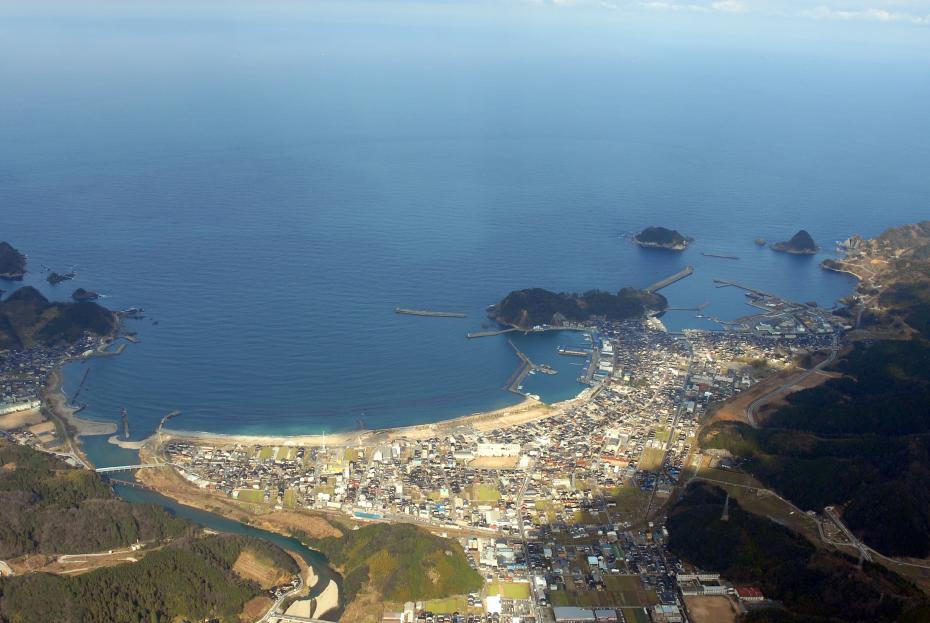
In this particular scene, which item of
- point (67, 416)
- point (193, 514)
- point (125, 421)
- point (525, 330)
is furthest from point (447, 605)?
→ point (525, 330)

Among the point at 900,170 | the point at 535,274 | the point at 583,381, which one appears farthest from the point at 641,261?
the point at 900,170

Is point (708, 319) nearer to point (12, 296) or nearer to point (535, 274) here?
point (535, 274)

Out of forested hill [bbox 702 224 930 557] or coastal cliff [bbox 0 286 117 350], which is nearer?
forested hill [bbox 702 224 930 557]

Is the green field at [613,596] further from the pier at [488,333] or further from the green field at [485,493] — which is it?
the pier at [488,333]

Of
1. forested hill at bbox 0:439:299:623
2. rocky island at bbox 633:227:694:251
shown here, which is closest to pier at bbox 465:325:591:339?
rocky island at bbox 633:227:694:251

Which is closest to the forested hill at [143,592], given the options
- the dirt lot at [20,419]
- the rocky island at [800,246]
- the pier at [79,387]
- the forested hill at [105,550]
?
the forested hill at [105,550]

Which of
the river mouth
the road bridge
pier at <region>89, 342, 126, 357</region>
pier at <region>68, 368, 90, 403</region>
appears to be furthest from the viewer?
pier at <region>89, 342, 126, 357</region>

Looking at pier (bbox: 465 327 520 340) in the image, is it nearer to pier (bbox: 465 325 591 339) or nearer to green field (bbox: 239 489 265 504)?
pier (bbox: 465 325 591 339)
